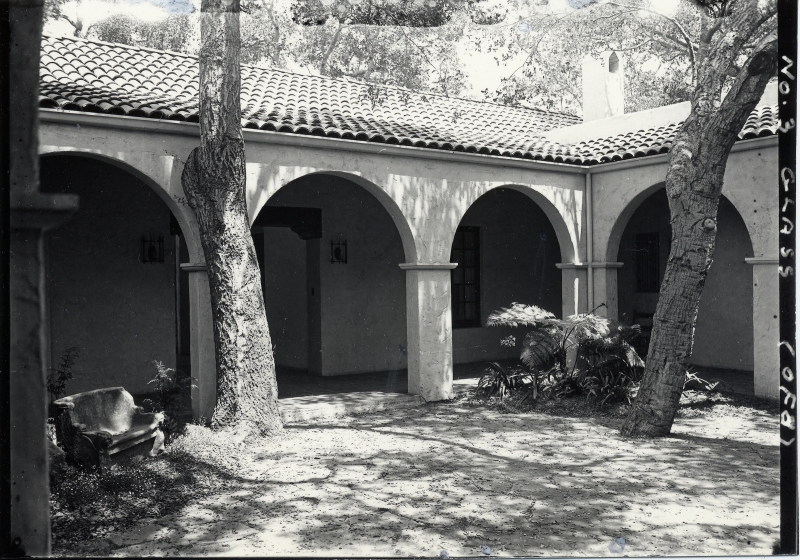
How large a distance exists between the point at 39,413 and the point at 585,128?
39.5 ft

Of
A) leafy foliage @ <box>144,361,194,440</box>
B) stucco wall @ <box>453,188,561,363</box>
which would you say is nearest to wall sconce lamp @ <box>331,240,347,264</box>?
stucco wall @ <box>453,188,561,363</box>

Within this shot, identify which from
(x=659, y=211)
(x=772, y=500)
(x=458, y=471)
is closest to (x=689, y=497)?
(x=772, y=500)

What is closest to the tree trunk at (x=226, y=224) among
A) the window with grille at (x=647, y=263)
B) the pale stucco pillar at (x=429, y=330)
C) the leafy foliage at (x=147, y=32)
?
the leafy foliage at (x=147, y=32)

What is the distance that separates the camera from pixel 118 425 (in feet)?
22.3

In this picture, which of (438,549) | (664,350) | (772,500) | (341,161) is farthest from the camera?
(341,161)

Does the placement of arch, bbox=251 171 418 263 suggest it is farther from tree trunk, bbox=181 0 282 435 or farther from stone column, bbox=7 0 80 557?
stone column, bbox=7 0 80 557

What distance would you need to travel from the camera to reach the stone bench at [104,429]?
20.1ft

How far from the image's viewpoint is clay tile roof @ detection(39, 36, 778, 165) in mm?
7922

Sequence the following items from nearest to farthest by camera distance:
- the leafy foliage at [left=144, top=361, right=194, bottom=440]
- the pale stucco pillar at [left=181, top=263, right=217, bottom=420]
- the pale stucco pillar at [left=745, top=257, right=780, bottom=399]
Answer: the pale stucco pillar at [left=181, top=263, right=217, bottom=420] → the leafy foliage at [left=144, top=361, right=194, bottom=440] → the pale stucco pillar at [left=745, top=257, right=780, bottom=399]

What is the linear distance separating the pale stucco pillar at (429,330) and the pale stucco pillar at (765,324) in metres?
3.82

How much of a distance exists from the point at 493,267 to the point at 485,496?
8553mm

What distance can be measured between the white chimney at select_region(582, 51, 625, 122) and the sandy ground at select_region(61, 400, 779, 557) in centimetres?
735

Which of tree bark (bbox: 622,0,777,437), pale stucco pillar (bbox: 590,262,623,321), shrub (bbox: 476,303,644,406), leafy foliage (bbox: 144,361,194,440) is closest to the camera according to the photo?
tree bark (bbox: 622,0,777,437)
